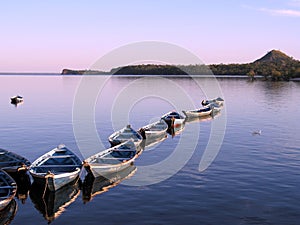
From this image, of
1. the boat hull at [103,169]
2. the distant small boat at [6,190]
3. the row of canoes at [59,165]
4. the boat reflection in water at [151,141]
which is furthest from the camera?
the boat reflection in water at [151,141]

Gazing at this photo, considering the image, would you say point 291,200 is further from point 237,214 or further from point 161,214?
point 161,214

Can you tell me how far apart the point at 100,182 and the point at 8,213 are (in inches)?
385

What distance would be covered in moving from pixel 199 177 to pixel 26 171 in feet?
58.7

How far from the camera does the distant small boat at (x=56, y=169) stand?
3216 centimetres

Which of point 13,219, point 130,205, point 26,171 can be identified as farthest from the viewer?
point 26,171

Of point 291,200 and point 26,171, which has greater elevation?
point 26,171

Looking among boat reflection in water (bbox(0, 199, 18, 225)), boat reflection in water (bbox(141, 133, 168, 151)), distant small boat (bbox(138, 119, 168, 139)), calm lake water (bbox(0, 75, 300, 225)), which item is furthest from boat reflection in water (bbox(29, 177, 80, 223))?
distant small boat (bbox(138, 119, 168, 139))

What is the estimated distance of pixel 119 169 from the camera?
38812mm

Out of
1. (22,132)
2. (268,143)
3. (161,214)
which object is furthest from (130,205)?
(22,132)

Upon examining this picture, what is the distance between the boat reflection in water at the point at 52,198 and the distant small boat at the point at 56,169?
63 cm

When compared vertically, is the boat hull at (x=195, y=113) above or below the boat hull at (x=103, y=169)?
above

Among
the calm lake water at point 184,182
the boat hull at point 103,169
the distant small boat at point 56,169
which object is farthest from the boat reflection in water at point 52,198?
the boat hull at point 103,169

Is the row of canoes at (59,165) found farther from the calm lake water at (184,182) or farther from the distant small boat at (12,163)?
the calm lake water at (184,182)

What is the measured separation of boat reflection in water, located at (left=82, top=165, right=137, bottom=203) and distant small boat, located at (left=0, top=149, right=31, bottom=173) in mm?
6489
